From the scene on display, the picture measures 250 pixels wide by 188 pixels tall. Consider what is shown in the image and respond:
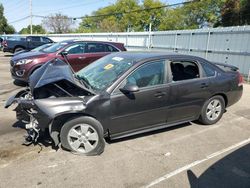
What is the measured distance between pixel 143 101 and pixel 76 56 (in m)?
5.27

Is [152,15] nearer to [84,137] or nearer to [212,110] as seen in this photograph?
[212,110]

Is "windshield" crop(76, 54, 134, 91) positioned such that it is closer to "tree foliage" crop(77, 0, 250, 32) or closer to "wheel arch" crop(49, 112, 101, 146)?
"wheel arch" crop(49, 112, 101, 146)

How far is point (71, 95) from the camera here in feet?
13.7

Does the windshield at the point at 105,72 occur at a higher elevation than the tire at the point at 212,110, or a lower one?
higher

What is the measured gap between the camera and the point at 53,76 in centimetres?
434

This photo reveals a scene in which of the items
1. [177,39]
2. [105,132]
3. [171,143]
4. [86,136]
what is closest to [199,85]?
[171,143]

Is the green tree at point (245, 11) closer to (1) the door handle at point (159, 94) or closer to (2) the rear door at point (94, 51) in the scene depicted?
(2) the rear door at point (94, 51)

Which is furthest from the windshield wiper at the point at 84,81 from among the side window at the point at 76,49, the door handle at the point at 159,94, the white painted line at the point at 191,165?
the side window at the point at 76,49

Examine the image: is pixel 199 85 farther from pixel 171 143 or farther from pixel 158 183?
pixel 158 183

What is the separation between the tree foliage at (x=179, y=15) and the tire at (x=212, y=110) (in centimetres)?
2619

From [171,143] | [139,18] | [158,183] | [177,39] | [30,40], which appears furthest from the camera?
[139,18]

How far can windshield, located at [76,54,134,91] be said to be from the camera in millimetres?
4480

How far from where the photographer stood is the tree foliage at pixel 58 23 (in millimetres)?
68750

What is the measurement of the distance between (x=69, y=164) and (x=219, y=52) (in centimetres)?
1074
